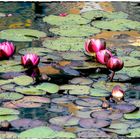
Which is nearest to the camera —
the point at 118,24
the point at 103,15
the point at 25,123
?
the point at 25,123

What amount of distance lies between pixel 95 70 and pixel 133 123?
798mm

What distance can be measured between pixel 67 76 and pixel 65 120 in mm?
636

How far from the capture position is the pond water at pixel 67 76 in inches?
103

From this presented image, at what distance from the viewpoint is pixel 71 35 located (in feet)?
13.2

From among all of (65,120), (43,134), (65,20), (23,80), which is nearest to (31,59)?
(23,80)

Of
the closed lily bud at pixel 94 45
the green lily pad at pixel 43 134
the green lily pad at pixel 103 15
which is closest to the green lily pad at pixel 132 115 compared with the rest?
the green lily pad at pixel 43 134

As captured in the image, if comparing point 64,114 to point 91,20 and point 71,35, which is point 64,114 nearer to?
point 71,35

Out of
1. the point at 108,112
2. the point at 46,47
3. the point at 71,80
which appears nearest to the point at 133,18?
the point at 46,47

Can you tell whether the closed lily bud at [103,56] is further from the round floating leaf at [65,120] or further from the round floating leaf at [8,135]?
the round floating leaf at [8,135]

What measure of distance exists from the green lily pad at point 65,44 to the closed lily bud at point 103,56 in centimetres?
32

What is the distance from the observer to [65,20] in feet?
14.5

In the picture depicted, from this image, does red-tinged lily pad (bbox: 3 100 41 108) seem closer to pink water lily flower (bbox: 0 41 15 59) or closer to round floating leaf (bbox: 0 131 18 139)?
round floating leaf (bbox: 0 131 18 139)

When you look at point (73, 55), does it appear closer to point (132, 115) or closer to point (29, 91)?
point (29, 91)

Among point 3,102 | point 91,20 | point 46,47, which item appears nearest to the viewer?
point 3,102
